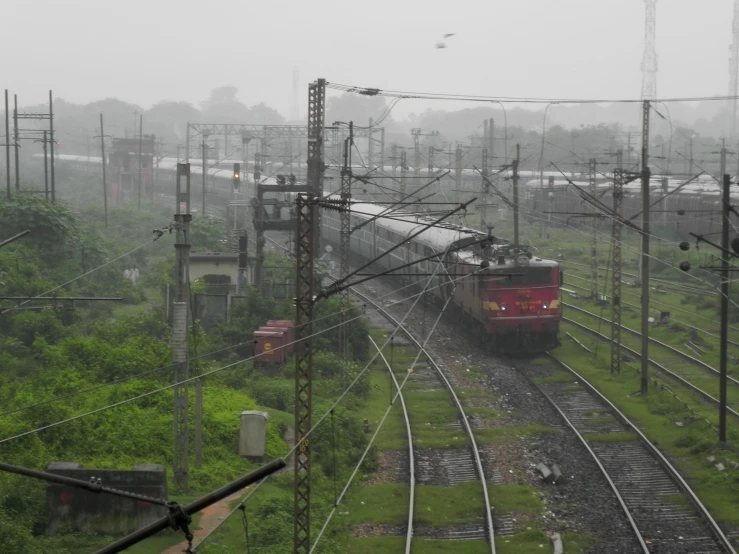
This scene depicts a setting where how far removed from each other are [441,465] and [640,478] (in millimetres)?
3110

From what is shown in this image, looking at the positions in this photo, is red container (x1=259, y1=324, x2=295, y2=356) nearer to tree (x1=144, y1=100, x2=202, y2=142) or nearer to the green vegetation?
the green vegetation

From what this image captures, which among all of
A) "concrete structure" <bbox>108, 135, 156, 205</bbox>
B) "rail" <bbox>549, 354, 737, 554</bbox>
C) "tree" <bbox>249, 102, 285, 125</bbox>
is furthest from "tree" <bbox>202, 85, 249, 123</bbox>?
"rail" <bbox>549, 354, 737, 554</bbox>

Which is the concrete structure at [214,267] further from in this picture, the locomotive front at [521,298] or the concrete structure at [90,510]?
the concrete structure at [90,510]

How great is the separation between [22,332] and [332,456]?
32.0 feet

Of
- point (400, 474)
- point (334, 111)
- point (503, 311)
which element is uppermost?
point (334, 111)

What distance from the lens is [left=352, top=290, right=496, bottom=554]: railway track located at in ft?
43.4

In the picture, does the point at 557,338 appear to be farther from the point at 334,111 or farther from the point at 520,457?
the point at 334,111

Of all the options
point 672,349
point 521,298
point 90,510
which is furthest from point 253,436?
point 672,349

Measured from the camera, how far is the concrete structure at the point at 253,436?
15789 millimetres

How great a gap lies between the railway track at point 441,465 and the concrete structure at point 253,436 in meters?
2.41

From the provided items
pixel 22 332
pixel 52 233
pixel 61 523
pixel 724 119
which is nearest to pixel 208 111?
pixel 724 119

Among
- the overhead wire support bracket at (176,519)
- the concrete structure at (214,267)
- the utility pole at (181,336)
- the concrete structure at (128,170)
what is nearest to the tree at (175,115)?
the concrete structure at (128,170)

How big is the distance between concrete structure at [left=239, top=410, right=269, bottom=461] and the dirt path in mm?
1656

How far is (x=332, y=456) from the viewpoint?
16.2m
